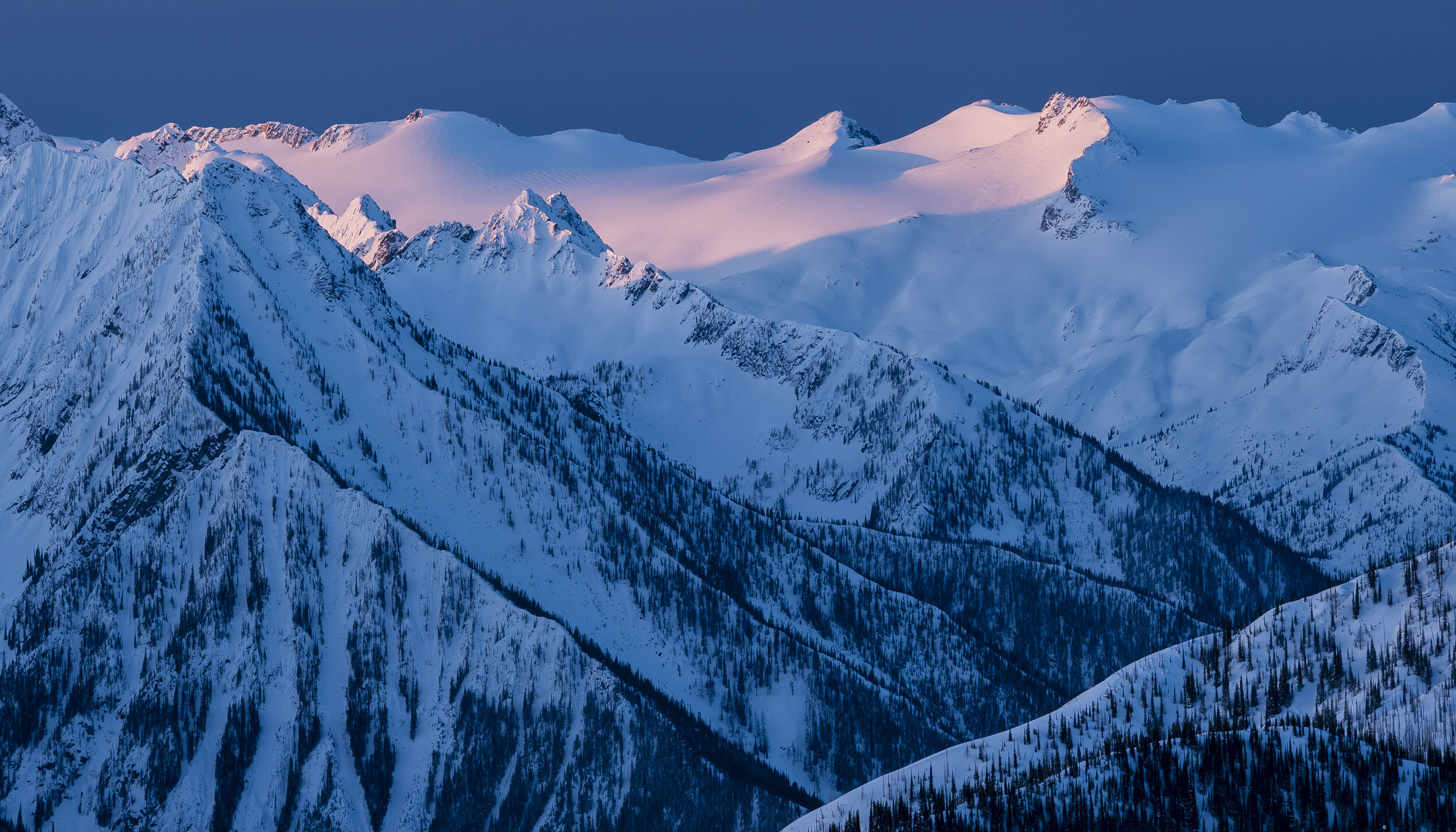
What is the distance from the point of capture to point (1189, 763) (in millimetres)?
146500

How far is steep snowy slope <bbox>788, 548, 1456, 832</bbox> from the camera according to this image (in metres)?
143

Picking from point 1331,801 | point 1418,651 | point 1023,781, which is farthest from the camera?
point 1418,651

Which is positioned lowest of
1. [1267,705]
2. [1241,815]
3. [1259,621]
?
[1241,815]

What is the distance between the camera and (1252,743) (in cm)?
14675

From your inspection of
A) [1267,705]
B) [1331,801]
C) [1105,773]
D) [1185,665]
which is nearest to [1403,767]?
[1331,801]

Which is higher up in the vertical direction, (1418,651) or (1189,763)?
(1418,651)

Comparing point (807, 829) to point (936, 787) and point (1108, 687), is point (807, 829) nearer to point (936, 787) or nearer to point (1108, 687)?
point (936, 787)

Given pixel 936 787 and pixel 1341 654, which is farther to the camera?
pixel 1341 654

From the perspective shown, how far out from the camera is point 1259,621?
620 feet

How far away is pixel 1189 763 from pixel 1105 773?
6.02 metres

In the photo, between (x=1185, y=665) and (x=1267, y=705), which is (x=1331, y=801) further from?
(x=1185, y=665)

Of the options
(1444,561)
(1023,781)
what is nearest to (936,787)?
(1023,781)

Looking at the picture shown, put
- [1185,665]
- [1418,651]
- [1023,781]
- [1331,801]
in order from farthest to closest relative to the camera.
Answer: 1. [1185,665]
2. [1418,651]
3. [1023,781]
4. [1331,801]

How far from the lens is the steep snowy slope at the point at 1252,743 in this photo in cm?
14300
